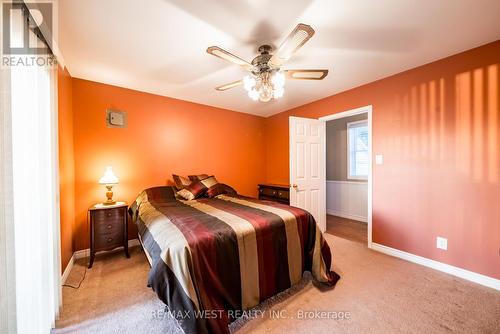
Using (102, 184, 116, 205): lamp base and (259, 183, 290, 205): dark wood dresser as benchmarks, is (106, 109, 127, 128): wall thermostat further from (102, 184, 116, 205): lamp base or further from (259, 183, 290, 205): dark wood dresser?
(259, 183, 290, 205): dark wood dresser

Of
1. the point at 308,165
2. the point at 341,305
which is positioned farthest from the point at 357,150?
the point at 341,305

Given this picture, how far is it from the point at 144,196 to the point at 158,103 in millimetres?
1545

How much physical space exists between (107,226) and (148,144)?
1.32 metres

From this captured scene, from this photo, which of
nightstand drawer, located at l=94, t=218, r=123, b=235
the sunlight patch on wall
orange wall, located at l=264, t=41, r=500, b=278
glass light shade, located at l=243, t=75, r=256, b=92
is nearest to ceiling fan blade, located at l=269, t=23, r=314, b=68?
glass light shade, located at l=243, t=75, r=256, b=92

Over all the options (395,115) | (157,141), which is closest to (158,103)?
(157,141)

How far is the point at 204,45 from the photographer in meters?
1.92

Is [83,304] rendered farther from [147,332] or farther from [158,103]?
[158,103]

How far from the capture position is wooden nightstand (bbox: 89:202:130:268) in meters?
2.35

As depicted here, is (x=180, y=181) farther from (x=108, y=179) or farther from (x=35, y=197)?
(x=35, y=197)

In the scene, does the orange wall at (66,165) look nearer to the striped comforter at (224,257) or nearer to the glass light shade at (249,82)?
the striped comforter at (224,257)

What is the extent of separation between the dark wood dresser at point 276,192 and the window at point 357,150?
1845 millimetres

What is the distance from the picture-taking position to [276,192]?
3797mm

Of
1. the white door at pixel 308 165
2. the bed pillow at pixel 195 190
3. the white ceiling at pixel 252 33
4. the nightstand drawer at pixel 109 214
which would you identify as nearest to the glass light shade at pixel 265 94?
the white ceiling at pixel 252 33

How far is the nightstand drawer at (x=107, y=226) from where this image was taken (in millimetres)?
2379
